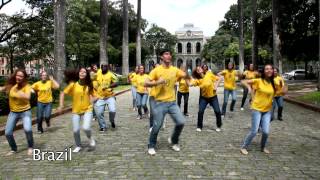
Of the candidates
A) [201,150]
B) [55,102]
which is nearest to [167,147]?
[201,150]

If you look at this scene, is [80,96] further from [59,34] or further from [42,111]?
[59,34]

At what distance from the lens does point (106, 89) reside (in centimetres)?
1113

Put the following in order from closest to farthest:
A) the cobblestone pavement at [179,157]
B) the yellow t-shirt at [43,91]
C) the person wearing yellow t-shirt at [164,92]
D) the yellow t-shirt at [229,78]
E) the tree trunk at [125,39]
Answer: the cobblestone pavement at [179,157], the person wearing yellow t-shirt at [164,92], the yellow t-shirt at [43,91], the yellow t-shirt at [229,78], the tree trunk at [125,39]

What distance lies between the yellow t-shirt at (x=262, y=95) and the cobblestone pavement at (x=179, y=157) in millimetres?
874

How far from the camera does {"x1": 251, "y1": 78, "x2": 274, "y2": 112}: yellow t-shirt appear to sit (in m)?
8.30

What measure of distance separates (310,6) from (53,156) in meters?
29.4

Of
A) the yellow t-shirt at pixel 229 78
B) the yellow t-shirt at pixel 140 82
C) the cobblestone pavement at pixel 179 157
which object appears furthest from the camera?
the yellow t-shirt at pixel 229 78

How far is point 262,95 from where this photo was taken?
27.3 feet

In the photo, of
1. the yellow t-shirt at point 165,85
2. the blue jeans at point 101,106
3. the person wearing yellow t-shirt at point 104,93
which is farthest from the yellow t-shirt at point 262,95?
the blue jeans at point 101,106

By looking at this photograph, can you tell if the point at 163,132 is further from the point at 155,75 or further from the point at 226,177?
the point at 226,177

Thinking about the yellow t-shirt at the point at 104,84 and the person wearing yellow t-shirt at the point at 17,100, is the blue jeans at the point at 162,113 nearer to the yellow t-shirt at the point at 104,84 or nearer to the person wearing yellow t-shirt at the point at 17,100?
the person wearing yellow t-shirt at the point at 17,100

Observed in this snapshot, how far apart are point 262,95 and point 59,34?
576 inches

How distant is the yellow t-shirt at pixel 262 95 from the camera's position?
830 cm

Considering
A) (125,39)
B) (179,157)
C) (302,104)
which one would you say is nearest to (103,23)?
(125,39)
